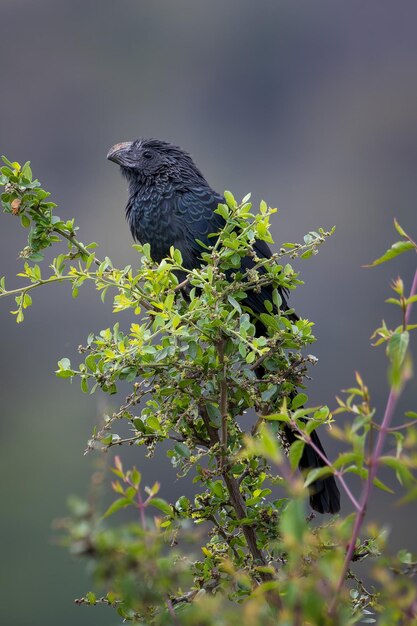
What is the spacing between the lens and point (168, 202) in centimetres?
164

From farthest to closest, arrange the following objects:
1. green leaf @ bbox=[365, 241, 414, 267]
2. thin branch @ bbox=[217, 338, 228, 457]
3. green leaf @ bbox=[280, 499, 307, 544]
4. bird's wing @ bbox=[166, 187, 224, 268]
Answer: bird's wing @ bbox=[166, 187, 224, 268]
thin branch @ bbox=[217, 338, 228, 457]
green leaf @ bbox=[365, 241, 414, 267]
green leaf @ bbox=[280, 499, 307, 544]

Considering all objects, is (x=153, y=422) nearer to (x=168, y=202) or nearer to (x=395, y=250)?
(x=395, y=250)

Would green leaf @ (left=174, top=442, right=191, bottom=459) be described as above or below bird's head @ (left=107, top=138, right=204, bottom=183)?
below

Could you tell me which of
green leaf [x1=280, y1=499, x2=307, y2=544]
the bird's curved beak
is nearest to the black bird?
the bird's curved beak

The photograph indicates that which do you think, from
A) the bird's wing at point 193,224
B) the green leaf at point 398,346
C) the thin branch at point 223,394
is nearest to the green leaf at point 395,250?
the green leaf at point 398,346

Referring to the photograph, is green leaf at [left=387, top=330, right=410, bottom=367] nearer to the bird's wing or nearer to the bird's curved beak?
the bird's wing

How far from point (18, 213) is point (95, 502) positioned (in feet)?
1.94

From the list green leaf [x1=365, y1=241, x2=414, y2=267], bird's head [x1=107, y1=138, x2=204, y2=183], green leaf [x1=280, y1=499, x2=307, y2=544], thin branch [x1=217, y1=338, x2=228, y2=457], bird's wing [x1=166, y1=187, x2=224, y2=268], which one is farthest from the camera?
bird's head [x1=107, y1=138, x2=204, y2=183]

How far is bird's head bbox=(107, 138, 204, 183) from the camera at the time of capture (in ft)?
5.62

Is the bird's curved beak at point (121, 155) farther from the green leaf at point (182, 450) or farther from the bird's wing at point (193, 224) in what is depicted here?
the green leaf at point (182, 450)

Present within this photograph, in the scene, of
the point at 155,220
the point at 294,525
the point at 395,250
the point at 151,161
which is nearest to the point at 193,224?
the point at 155,220

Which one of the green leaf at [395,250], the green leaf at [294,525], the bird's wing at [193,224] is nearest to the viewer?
the green leaf at [294,525]

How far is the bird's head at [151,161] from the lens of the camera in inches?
67.4

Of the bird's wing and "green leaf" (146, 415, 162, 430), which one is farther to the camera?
the bird's wing
